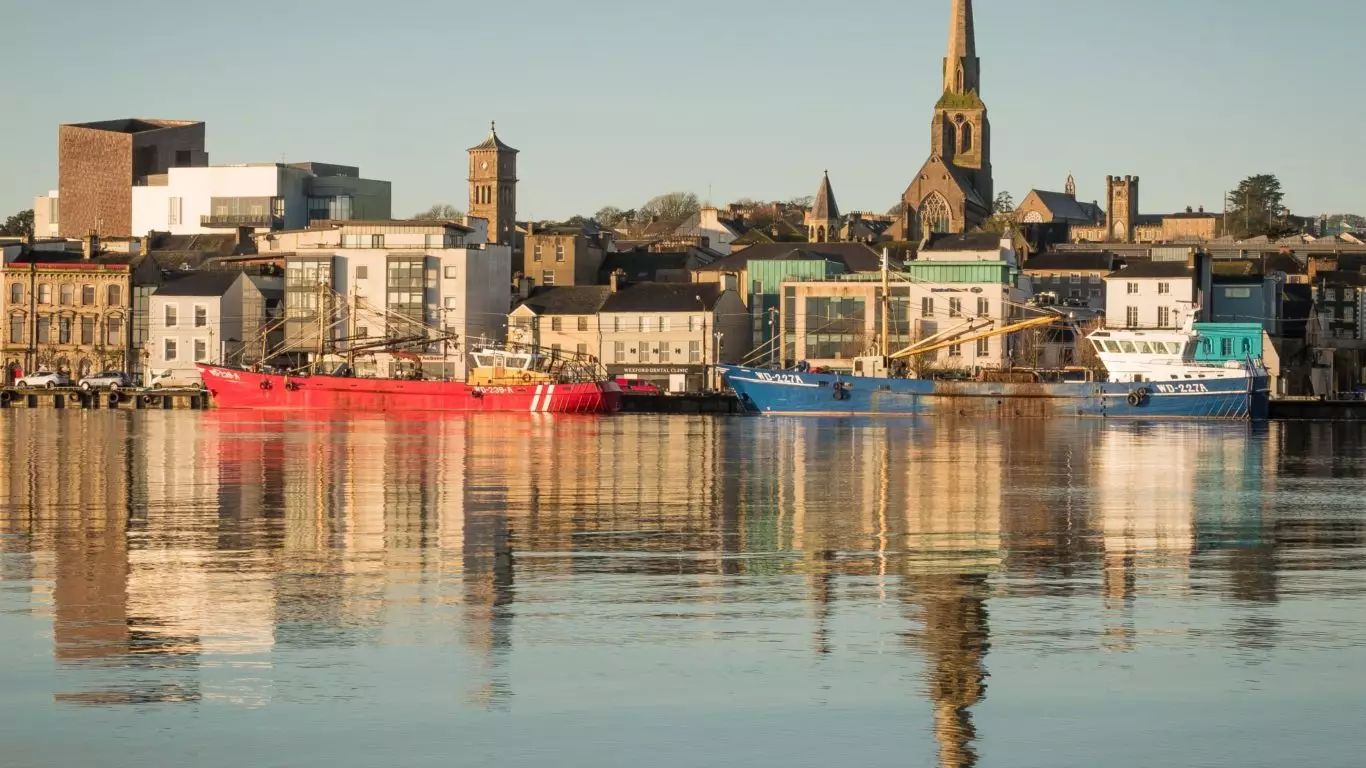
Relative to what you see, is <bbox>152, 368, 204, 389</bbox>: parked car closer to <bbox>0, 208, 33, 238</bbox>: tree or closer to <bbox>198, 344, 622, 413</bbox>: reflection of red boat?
<bbox>198, 344, 622, 413</bbox>: reflection of red boat

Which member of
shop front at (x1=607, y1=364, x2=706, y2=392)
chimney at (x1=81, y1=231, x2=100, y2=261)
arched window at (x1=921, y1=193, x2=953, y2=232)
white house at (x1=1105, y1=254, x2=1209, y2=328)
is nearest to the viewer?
shop front at (x1=607, y1=364, x2=706, y2=392)

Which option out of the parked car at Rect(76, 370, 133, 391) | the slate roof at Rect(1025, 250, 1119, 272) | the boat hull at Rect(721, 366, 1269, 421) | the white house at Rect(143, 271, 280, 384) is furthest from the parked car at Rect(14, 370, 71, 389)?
the slate roof at Rect(1025, 250, 1119, 272)

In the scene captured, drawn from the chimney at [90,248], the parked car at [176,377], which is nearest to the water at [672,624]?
the parked car at [176,377]

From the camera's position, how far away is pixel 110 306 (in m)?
124

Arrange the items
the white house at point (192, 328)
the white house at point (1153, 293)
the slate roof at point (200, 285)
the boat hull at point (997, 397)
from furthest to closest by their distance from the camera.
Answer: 1. the white house at point (1153, 293)
2. the slate roof at point (200, 285)
3. the white house at point (192, 328)
4. the boat hull at point (997, 397)

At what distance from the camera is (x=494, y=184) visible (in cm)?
15875

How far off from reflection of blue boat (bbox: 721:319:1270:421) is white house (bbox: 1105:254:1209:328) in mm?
21343

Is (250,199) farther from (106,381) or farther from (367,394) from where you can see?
(367,394)

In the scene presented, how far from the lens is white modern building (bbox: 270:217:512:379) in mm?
124125

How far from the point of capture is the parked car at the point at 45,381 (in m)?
113

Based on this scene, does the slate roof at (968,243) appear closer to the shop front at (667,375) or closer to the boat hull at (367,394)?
the shop front at (667,375)

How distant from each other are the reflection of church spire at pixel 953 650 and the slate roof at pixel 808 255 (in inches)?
4251

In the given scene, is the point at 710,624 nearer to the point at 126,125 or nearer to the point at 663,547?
the point at 663,547

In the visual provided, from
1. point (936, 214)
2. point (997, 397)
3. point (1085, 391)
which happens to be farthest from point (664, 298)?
point (936, 214)
